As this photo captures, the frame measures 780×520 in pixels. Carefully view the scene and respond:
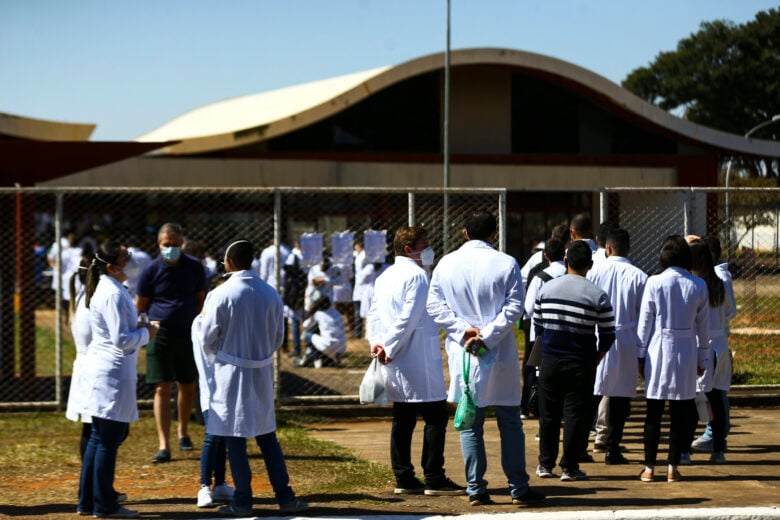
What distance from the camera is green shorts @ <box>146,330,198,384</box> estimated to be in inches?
391

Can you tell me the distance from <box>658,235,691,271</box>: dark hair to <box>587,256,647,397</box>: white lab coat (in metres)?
0.68

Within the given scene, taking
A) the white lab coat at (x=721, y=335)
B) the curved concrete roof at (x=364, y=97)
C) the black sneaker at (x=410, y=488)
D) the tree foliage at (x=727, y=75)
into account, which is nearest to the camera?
the black sneaker at (x=410, y=488)

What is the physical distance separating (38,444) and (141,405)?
1.72 meters

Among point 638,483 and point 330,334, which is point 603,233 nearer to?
point 638,483

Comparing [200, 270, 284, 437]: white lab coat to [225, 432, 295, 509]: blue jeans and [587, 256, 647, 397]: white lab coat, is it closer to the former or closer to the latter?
[225, 432, 295, 509]: blue jeans

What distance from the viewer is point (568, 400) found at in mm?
8461

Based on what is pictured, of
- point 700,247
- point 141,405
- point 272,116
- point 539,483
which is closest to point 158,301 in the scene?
point 141,405

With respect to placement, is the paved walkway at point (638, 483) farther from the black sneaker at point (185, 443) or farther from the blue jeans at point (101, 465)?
the blue jeans at point (101, 465)

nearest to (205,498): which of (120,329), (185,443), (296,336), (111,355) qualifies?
(111,355)

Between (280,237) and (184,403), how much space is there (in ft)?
12.7

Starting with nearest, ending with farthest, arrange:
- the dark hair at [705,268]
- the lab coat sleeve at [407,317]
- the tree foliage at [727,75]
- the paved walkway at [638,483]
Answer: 1. the paved walkway at [638,483]
2. the lab coat sleeve at [407,317]
3. the dark hair at [705,268]
4. the tree foliage at [727,75]

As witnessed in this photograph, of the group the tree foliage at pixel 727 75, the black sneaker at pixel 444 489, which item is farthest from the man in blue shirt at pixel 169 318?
the tree foliage at pixel 727 75

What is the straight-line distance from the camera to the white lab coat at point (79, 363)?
305 inches

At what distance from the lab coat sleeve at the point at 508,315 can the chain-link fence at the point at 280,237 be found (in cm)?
318
